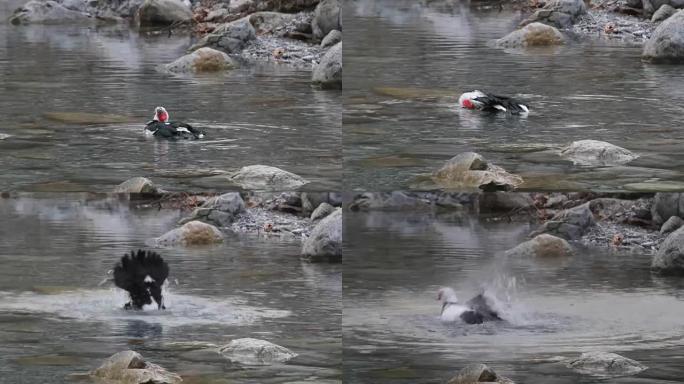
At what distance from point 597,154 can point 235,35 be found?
9.19 feet

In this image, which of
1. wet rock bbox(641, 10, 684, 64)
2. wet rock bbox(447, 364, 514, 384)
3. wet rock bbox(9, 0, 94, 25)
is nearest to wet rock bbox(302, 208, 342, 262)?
wet rock bbox(447, 364, 514, 384)

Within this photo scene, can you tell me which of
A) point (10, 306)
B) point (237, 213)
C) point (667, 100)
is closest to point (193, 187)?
point (237, 213)

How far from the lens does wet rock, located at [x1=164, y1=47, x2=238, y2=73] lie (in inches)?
508

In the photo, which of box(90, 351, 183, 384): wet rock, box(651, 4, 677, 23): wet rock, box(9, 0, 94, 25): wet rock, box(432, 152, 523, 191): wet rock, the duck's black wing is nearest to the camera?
box(90, 351, 183, 384): wet rock

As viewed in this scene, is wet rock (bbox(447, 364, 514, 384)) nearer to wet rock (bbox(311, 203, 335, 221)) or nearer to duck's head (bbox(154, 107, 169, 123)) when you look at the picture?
wet rock (bbox(311, 203, 335, 221))

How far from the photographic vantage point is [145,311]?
11445 mm

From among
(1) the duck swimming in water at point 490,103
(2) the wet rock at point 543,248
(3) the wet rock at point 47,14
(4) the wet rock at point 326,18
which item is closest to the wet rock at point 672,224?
(2) the wet rock at point 543,248

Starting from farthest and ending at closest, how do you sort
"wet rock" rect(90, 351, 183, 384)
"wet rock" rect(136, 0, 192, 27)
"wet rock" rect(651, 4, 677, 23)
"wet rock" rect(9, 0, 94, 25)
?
"wet rock" rect(9, 0, 94, 25)
"wet rock" rect(136, 0, 192, 27)
"wet rock" rect(651, 4, 677, 23)
"wet rock" rect(90, 351, 183, 384)

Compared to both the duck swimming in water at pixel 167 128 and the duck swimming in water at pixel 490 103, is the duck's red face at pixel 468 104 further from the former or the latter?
the duck swimming in water at pixel 167 128

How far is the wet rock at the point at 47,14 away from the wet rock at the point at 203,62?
110cm

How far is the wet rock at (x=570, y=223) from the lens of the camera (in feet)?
37.9

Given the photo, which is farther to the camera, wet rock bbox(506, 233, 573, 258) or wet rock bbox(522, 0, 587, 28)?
wet rock bbox(522, 0, 587, 28)

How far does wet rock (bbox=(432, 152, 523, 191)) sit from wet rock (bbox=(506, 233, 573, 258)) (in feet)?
1.40

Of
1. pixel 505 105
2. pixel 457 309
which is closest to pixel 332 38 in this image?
pixel 505 105
